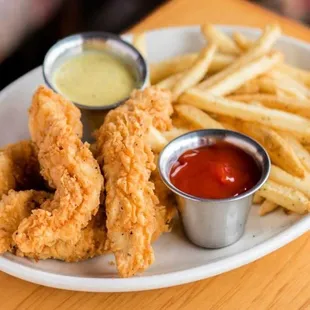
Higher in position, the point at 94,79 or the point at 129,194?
the point at 129,194

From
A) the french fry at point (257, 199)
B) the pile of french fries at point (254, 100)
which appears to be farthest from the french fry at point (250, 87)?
the french fry at point (257, 199)

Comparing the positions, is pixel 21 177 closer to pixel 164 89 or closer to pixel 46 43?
pixel 164 89

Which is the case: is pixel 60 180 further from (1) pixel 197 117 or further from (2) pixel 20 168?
(1) pixel 197 117

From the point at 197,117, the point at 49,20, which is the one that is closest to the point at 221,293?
the point at 197,117

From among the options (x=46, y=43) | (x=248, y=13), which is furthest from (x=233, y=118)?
(x=46, y=43)

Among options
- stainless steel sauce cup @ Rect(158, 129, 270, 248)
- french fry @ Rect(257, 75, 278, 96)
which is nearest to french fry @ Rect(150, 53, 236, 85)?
french fry @ Rect(257, 75, 278, 96)

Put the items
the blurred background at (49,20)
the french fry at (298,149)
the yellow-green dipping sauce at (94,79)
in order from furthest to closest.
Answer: the blurred background at (49,20)
the yellow-green dipping sauce at (94,79)
the french fry at (298,149)

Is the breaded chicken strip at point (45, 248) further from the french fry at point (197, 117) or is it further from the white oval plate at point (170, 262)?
the french fry at point (197, 117)

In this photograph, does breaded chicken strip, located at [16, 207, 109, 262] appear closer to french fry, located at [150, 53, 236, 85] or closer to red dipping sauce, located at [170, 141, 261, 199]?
red dipping sauce, located at [170, 141, 261, 199]
